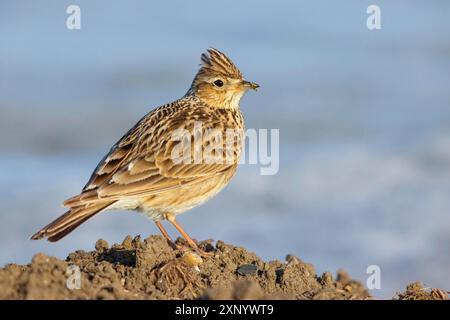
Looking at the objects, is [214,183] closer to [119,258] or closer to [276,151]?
[119,258]

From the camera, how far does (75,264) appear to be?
8234mm

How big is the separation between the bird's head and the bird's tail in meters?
2.73

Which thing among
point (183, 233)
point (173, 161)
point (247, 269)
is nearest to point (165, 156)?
point (173, 161)

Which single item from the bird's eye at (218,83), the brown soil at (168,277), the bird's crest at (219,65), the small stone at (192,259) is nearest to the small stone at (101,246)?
the brown soil at (168,277)

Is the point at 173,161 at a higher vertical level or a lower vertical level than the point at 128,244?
higher

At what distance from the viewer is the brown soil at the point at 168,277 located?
6.70 metres

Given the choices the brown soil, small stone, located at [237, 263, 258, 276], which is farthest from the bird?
small stone, located at [237, 263, 258, 276]

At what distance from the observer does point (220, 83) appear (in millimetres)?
11141

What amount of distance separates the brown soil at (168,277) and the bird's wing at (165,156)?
24.0 inches

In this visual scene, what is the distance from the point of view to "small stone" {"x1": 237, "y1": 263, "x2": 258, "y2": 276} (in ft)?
27.8

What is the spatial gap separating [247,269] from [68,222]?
184 centimetres

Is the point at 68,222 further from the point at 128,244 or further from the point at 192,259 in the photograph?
the point at 192,259

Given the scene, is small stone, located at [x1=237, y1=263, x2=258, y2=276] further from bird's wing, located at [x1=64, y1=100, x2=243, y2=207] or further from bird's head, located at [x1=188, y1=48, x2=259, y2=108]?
bird's head, located at [x1=188, y1=48, x2=259, y2=108]
